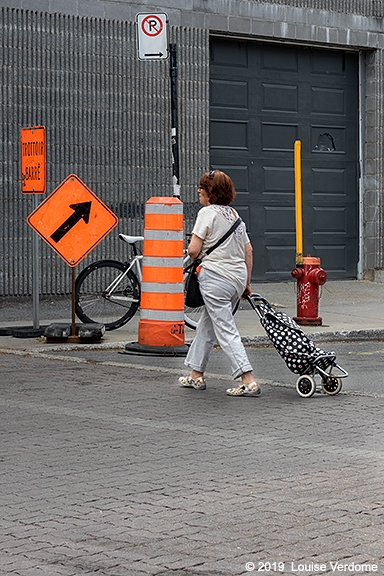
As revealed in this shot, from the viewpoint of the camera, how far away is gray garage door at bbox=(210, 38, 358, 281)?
17.8 m

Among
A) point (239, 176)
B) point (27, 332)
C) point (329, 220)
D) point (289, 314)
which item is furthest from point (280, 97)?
point (27, 332)

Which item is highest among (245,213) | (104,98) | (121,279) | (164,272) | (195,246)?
(104,98)

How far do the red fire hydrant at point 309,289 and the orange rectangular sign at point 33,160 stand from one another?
352 centimetres

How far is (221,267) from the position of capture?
9344mm

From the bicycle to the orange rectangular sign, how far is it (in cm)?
126

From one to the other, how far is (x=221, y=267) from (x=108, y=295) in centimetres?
417

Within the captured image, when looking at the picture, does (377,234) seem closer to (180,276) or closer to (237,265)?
(180,276)

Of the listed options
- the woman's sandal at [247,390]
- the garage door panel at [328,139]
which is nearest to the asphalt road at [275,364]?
the woman's sandal at [247,390]

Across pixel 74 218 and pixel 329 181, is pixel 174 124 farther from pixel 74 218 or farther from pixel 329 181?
pixel 329 181

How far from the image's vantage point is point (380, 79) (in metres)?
19.3

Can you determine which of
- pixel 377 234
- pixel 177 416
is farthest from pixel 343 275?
pixel 177 416

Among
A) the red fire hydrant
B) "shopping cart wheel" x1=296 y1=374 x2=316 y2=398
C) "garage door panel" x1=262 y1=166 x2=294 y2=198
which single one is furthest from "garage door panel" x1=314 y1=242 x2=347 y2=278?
"shopping cart wheel" x1=296 y1=374 x2=316 y2=398

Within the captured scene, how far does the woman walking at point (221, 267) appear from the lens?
929 cm

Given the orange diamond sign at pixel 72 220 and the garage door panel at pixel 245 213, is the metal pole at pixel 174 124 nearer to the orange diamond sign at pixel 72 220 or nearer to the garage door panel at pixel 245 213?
the orange diamond sign at pixel 72 220
